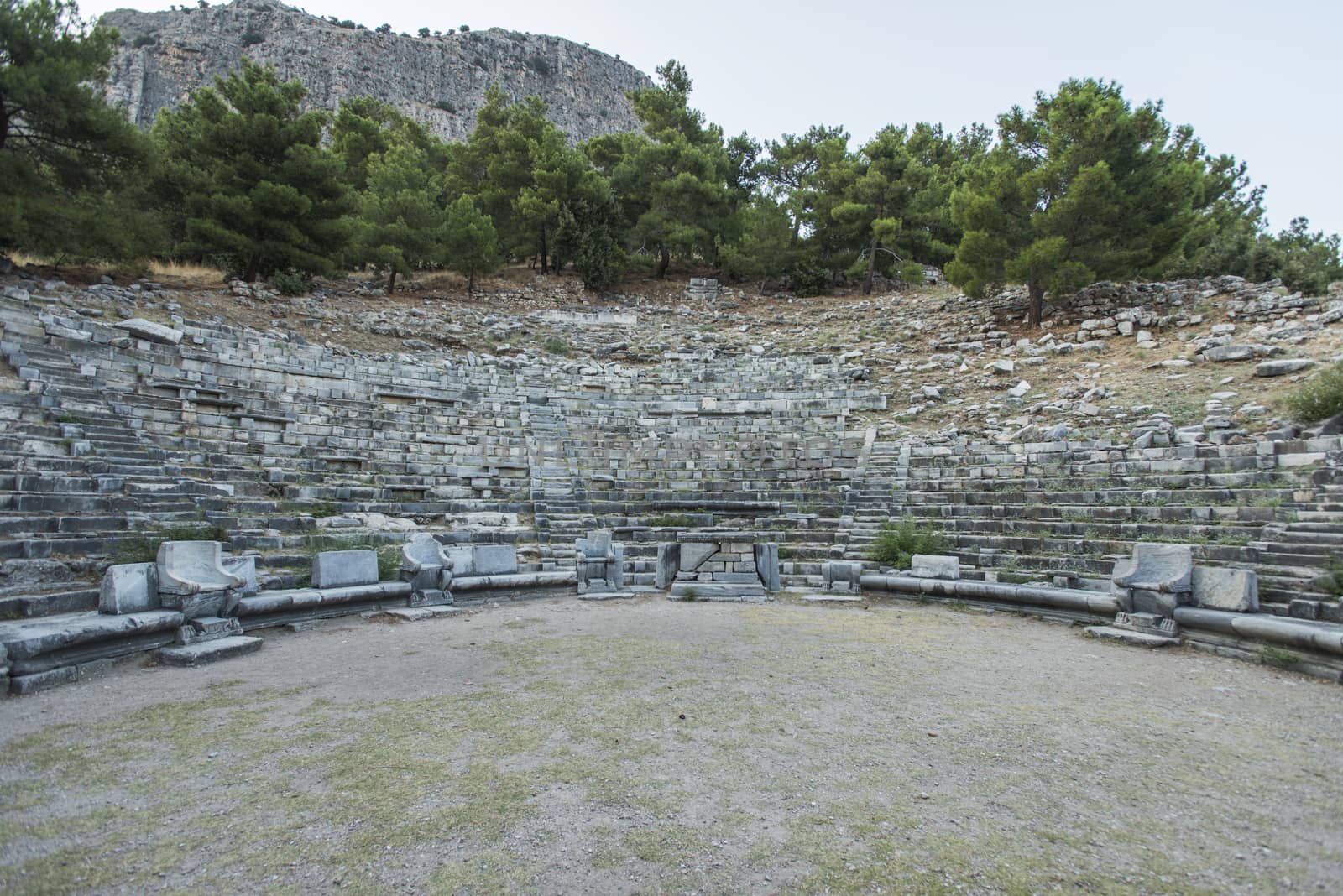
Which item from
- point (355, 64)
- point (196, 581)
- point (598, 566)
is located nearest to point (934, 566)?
point (598, 566)

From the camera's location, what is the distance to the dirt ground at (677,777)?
2324 millimetres

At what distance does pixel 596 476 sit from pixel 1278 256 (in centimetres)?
1996

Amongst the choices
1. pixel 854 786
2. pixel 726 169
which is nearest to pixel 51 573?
pixel 854 786

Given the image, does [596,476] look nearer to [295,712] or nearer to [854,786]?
[295,712]

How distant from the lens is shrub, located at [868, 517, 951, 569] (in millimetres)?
9414

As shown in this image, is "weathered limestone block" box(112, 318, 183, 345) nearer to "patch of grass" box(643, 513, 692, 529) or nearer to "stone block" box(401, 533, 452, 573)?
"stone block" box(401, 533, 452, 573)

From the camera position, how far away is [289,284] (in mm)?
18703

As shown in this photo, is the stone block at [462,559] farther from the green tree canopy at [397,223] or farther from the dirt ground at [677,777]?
the green tree canopy at [397,223]

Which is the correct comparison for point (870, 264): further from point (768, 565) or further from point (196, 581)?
point (196, 581)

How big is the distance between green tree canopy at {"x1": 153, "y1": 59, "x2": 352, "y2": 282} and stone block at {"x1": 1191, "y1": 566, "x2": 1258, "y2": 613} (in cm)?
2153

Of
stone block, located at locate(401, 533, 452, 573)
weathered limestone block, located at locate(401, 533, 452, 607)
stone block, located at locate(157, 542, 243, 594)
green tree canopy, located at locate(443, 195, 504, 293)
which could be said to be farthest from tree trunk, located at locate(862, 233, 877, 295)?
stone block, located at locate(157, 542, 243, 594)

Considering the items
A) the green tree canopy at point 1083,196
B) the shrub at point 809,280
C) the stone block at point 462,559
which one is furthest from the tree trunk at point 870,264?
the stone block at point 462,559

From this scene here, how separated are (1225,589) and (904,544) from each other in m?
3.98

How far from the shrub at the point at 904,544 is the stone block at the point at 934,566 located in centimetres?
37
